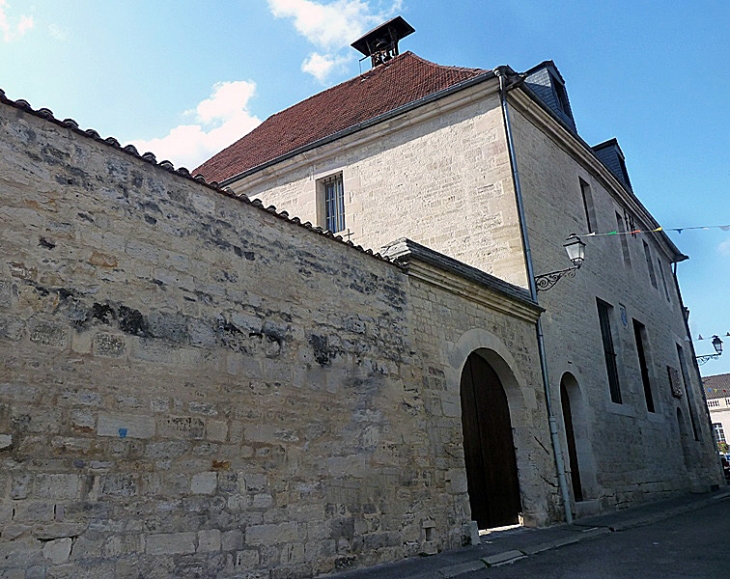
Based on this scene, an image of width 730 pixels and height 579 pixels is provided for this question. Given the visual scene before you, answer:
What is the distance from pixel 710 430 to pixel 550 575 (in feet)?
53.1

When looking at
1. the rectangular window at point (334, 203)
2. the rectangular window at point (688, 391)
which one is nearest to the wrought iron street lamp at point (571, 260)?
the rectangular window at point (334, 203)

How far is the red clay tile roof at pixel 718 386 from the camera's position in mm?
43956

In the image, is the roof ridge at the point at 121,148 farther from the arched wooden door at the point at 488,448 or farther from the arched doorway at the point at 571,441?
the arched doorway at the point at 571,441

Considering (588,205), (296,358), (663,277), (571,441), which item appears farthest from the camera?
(663,277)

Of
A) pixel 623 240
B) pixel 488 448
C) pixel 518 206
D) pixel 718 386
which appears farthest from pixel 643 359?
pixel 718 386

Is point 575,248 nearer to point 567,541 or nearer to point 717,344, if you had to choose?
point 567,541

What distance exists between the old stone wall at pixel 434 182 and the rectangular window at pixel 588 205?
3573 millimetres

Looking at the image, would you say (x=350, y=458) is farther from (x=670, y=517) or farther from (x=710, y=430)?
(x=710, y=430)

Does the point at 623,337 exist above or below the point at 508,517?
above

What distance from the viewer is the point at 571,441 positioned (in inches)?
373

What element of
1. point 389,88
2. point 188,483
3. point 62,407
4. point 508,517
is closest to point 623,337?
point 508,517

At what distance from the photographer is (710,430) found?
59.3ft

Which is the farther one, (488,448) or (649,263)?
(649,263)

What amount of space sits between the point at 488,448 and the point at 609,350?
5209mm
